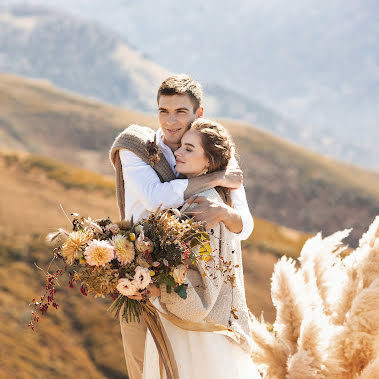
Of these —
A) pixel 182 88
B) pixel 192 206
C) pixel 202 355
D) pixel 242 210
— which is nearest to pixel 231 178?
pixel 242 210

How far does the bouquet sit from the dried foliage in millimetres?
1171

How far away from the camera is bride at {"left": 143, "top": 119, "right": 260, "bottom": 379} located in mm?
2811

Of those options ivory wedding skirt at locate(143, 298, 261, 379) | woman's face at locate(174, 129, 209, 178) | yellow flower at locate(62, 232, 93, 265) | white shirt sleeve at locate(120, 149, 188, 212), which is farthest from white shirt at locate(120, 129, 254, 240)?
ivory wedding skirt at locate(143, 298, 261, 379)

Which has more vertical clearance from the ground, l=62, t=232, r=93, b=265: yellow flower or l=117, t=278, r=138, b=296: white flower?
l=62, t=232, r=93, b=265: yellow flower

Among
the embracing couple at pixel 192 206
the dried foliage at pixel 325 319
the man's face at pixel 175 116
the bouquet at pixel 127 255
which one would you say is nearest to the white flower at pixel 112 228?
the bouquet at pixel 127 255

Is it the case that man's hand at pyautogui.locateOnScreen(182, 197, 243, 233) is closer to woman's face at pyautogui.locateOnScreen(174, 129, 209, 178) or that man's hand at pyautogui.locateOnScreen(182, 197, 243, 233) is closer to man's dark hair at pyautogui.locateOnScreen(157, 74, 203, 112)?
woman's face at pyautogui.locateOnScreen(174, 129, 209, 178)

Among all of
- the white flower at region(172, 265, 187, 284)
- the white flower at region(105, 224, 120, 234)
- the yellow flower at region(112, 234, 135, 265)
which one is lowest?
the white flower at region(172, 265, 187, 284)

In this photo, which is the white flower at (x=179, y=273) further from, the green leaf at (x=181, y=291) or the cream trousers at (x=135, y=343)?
the cream trousers at (x=135, y=343)

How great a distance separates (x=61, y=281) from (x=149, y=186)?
3479 millimetres

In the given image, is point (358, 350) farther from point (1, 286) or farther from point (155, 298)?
point (1, 286)

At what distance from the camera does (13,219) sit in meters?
6.93

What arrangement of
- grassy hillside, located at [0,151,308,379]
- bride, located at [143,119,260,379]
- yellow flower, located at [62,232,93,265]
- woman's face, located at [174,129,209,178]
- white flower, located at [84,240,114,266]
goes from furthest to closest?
grassy hillside, located at [0,151,308,379] < woman's face, located at [174,129,209,178] < bride, located at [143,119,260,379] < yellow flower, located at [62,232,93,265] < white flower, located at [84,240,114,266]

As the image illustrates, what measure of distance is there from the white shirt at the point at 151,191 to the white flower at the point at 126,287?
538 millimetres

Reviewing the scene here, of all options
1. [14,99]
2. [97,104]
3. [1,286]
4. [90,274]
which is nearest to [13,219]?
[1,286]
